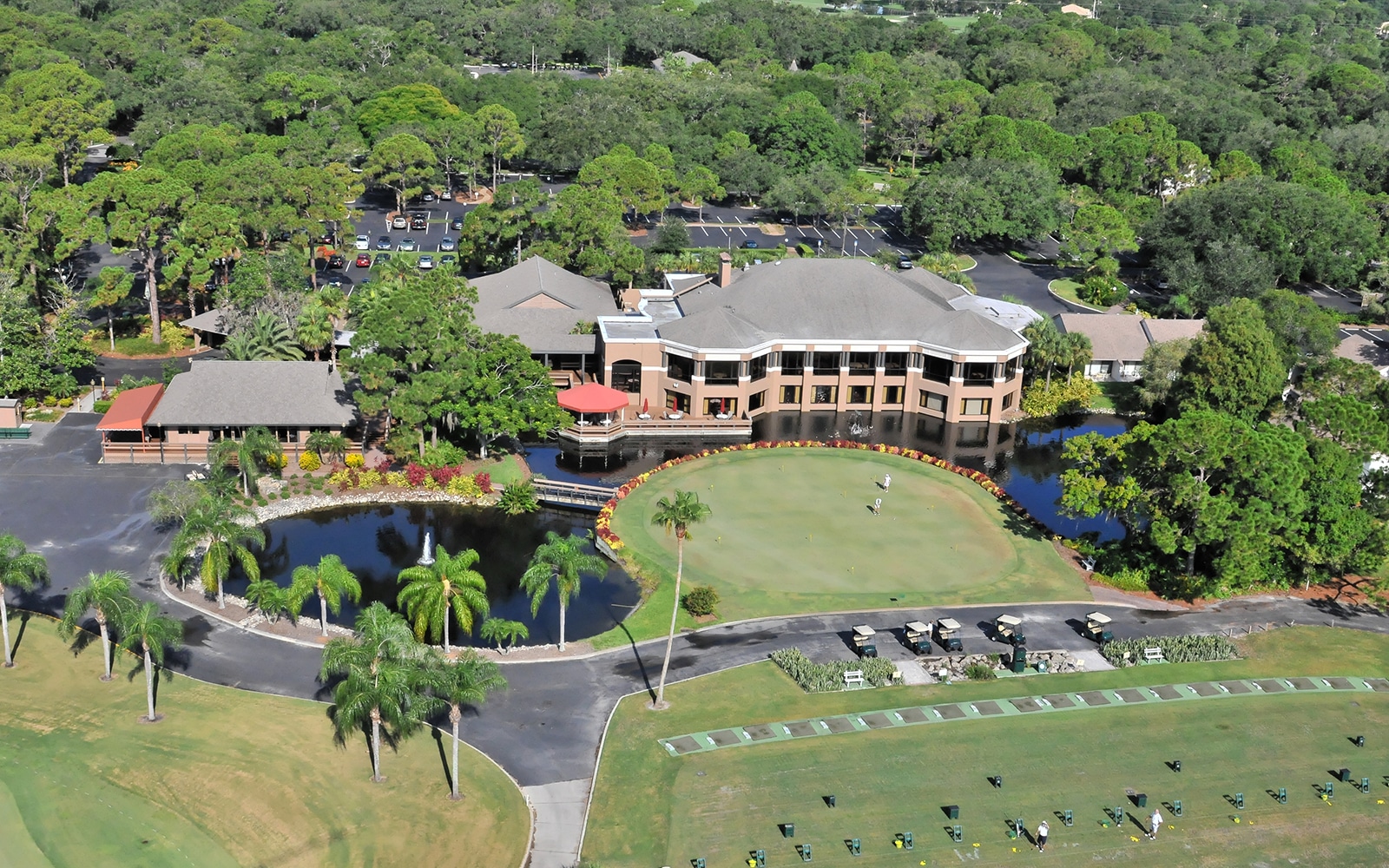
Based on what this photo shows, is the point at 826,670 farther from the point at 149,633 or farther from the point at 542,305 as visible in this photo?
the point at 542,305

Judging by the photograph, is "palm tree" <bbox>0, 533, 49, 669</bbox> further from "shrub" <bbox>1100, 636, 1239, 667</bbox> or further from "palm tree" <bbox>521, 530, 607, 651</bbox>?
"shrub" <bbox>1100, 636, 1239, 667</bbox>

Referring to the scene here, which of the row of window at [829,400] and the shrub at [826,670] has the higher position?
the row of window at [829,400]

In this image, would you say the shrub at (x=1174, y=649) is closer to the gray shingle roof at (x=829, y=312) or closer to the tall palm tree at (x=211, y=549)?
the gray shingle roof at (x=829, y=312)

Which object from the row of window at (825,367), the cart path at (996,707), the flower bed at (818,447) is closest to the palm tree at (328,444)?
the flower bed at (818,447)

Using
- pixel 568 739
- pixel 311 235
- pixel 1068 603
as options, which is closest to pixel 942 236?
pixel 311 235

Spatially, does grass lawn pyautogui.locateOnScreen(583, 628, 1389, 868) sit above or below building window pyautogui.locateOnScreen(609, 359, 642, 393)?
below

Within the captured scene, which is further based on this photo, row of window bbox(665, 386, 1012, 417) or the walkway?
row of window bbox(665, 386, 1012, 417)

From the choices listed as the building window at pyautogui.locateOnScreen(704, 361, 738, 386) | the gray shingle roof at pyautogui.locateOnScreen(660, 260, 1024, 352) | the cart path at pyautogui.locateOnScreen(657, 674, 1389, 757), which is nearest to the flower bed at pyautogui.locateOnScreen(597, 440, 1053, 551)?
the building window at pyautogui.locateOnScreen(704, 361, 738, 386)
